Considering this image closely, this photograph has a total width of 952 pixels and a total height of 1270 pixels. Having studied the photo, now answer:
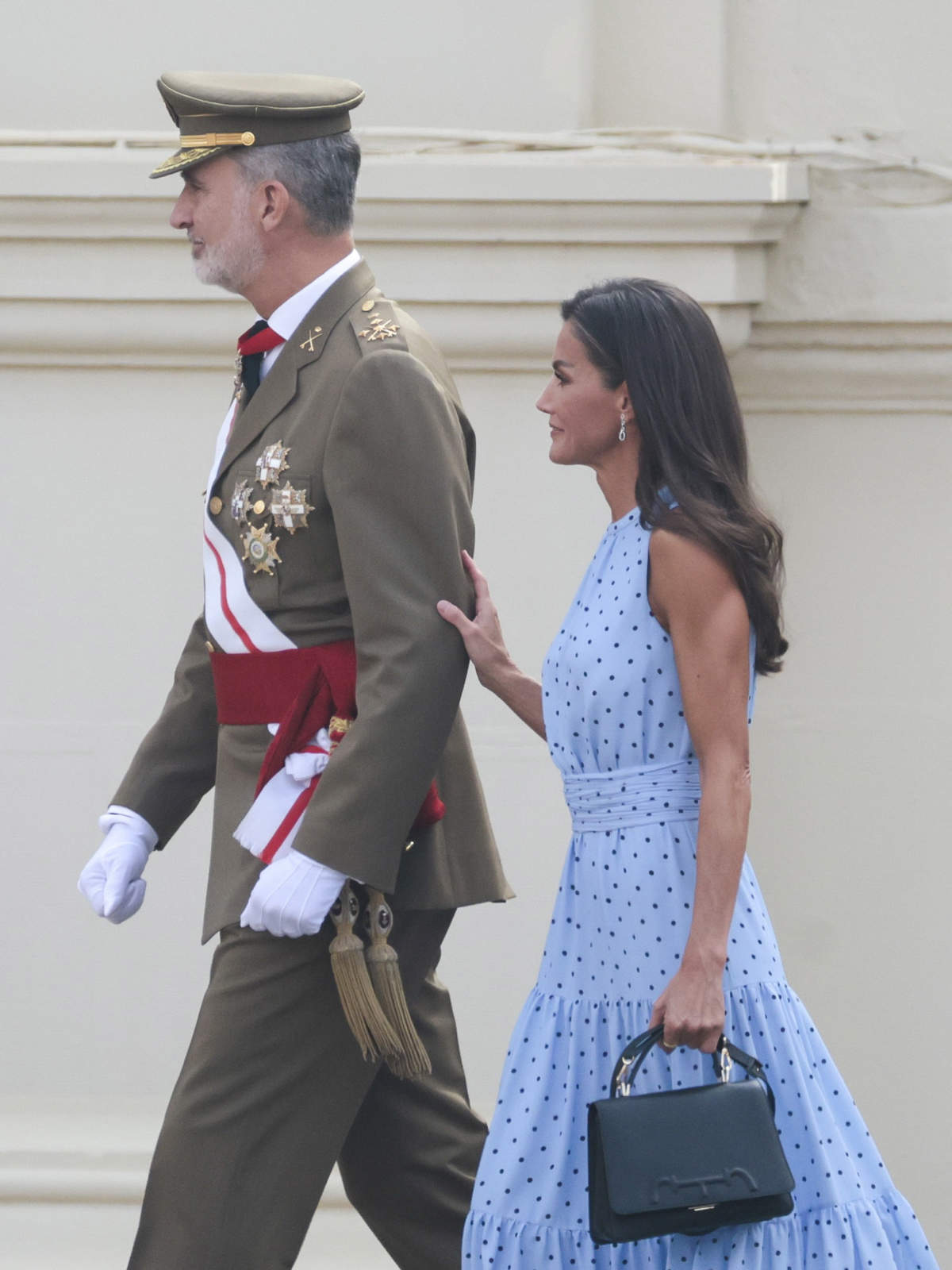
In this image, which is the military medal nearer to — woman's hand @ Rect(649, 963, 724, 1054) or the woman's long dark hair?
the woman's long dark hair

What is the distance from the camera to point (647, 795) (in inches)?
91.2

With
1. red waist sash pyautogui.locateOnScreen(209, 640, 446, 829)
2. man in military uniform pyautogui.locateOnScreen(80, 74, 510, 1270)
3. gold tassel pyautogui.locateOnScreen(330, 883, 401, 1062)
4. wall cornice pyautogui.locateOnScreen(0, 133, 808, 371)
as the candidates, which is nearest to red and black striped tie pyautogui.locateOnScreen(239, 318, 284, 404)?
man in military uniform pyautogui.locateOnScreen(80, 74, 510, 1270)

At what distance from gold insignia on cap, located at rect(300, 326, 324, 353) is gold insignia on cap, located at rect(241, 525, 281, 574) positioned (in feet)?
0.77

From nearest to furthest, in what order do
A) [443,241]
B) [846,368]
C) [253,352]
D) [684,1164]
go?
1. [684,1164]
2. [253,352]
3. [443,241]
4. [846,368]

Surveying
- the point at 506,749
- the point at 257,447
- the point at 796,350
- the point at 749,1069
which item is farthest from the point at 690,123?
the point at 749,1069

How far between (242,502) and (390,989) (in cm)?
61

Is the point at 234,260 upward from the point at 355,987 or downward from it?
upward

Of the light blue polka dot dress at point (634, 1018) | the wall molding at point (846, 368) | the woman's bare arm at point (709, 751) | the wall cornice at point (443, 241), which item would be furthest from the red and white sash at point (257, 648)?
the wall molding at point (846, 368)

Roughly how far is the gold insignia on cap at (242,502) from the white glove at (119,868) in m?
0.49

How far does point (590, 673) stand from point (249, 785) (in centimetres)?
47

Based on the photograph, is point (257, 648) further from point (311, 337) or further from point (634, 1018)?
point (634, 1018)

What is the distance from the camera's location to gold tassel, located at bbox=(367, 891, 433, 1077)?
2.40 m

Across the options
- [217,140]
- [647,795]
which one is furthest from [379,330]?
[647,795]

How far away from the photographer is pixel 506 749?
343cm
